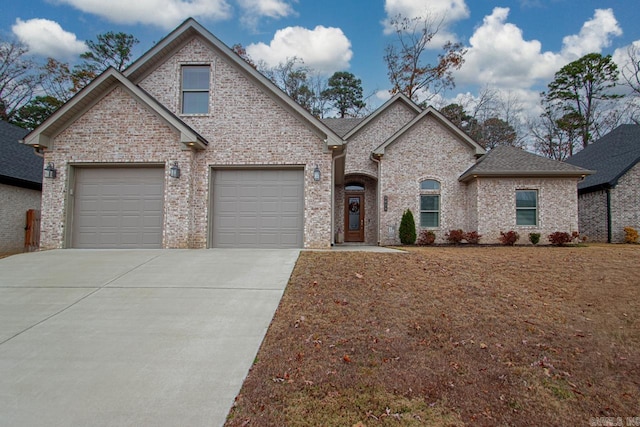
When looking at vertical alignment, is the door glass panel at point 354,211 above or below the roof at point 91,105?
below

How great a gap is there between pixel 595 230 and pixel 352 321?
1729cm

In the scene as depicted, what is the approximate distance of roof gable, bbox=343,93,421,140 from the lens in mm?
15914

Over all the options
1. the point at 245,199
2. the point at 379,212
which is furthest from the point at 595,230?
the point at 245,199

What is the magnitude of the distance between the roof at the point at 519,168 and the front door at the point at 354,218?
4721 mm

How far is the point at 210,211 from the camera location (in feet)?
32.9

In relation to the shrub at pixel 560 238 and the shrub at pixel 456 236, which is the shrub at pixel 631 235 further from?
the shrub at pixel 456 236

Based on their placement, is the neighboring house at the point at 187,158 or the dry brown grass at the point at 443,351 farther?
the neighboring house at the point at 187,158

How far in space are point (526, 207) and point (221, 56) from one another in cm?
1295

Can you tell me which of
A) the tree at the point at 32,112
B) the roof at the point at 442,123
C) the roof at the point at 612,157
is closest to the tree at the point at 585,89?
the roof at the point at 612,157

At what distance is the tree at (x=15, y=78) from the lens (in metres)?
23.9

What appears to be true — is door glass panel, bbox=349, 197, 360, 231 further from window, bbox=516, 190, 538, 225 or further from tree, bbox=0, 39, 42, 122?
tree, bbox=0, 39, 42, 122

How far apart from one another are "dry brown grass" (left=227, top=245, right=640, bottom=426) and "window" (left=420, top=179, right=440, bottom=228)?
25.9 feet

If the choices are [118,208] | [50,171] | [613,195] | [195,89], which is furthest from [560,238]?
[50,171]

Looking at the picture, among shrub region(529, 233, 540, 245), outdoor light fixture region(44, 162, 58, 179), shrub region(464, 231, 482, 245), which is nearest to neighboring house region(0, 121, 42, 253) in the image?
outdoor light fixture region(44, 162, 58, 179)
